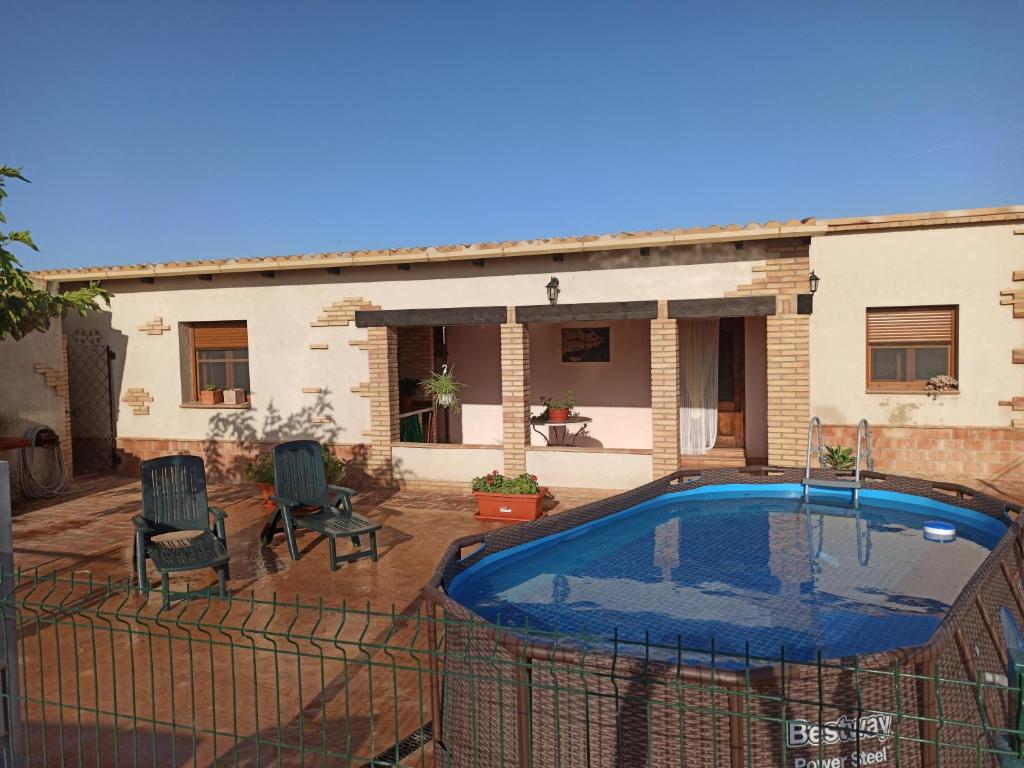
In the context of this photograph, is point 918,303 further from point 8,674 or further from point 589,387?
point 8,674

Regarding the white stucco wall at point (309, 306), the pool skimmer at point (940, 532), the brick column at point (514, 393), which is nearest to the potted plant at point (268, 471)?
the white stucco wall at point (309, 306)

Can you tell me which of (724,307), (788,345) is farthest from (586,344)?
(788,345)

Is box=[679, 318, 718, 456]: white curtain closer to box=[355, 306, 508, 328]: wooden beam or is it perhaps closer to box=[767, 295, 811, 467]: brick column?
box=[767, 295, 811, 467]: brick column

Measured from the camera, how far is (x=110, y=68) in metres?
13.7

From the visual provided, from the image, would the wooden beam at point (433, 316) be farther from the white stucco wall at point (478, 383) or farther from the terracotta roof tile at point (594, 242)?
the white stucco wall at point (478, 383)

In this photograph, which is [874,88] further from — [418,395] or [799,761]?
[799,761]

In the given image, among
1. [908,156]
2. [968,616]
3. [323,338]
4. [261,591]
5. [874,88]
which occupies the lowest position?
[261,591]

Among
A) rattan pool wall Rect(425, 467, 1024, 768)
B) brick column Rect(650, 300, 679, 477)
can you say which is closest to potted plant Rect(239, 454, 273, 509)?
brick column Rect(650, 300, 679, 477)

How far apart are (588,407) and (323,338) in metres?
5.12

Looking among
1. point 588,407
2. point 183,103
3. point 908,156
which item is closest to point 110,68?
point 183,103

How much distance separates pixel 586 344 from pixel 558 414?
1.99 meters

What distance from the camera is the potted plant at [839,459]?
32.3ft

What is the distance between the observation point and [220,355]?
1299cm

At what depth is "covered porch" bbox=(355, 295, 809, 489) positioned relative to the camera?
10.2 metres
